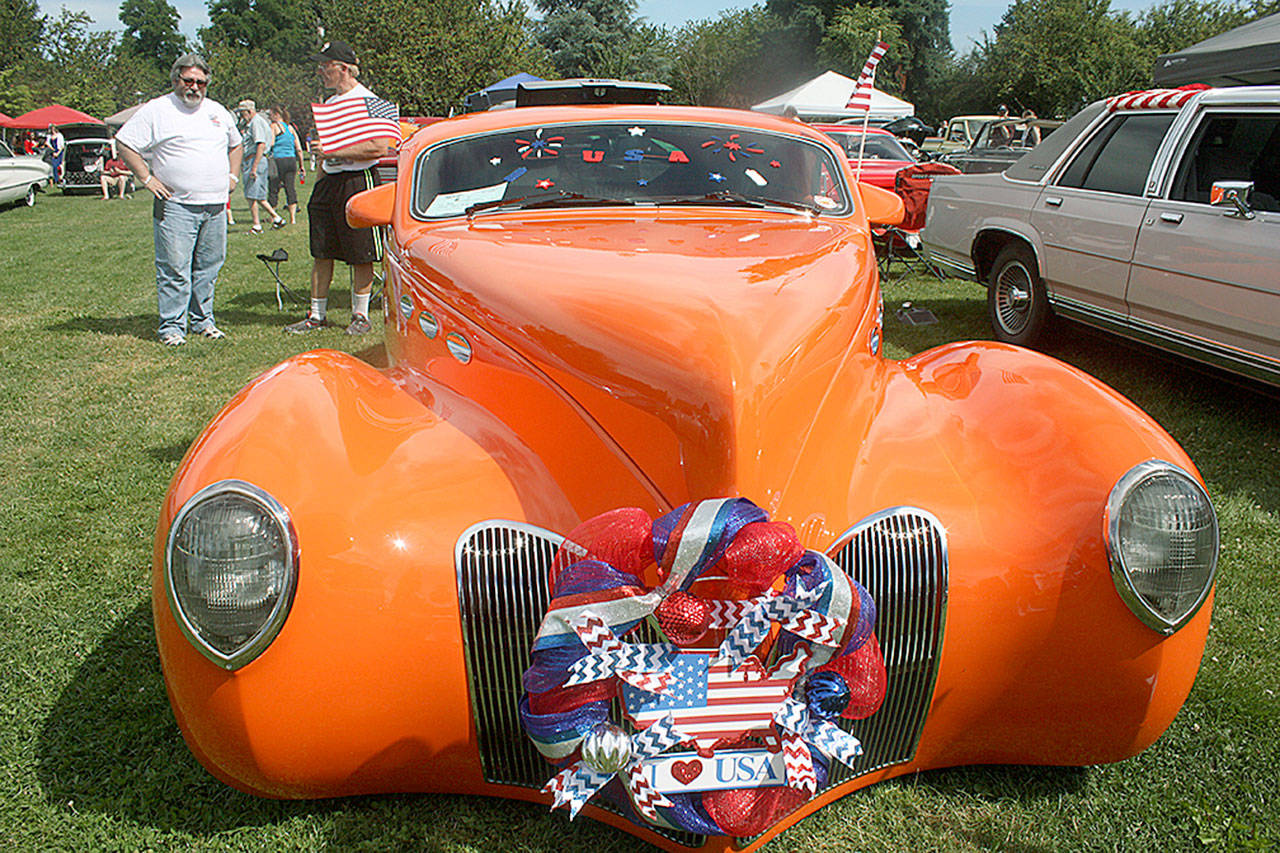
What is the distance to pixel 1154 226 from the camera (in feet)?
17.1

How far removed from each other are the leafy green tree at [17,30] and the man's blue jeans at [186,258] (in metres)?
48.1

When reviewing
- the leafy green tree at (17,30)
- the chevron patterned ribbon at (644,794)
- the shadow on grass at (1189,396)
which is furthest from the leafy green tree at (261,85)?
the chevron patterned ribbon at (644,794)

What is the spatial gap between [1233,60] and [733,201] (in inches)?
370

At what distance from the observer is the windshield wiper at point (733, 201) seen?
3127 millimetres

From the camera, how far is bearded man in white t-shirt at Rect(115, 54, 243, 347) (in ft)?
20.1

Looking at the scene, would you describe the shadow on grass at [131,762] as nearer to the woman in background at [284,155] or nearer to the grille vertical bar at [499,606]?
the grille vertical bar at [499,606]

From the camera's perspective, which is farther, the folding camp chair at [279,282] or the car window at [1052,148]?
the folding camp chair at [279,282]

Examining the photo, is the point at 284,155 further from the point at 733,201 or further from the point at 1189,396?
the point at 1189,396

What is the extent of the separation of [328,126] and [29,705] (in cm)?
485

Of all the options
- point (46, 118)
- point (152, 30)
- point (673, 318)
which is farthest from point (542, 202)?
point (152, 30)

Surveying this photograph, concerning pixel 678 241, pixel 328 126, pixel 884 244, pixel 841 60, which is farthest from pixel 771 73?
pixel 678 241

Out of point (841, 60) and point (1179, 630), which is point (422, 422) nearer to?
point (1179, 630)

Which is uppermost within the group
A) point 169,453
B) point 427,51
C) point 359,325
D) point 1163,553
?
point 427,51

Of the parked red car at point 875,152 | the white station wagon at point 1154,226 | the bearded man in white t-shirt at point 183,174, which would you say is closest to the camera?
the white station wagon at point 1154,226
